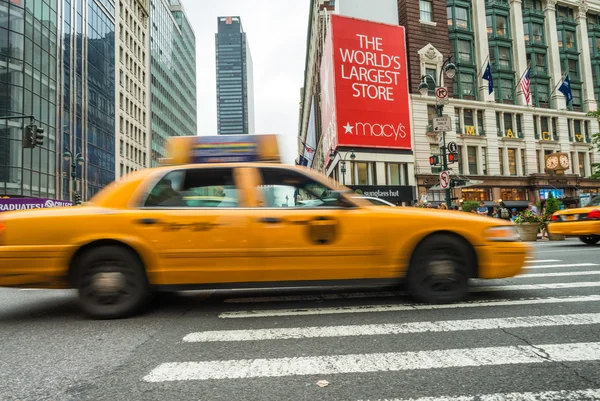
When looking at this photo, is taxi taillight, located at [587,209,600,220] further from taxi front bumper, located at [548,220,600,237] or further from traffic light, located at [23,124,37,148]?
traffic light, located at [23,124,37,148]

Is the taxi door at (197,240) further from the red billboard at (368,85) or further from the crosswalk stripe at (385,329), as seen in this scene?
the red billboard at (368,85)

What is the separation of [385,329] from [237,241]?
1.74 metres

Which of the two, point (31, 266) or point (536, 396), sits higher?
point (31, 266)

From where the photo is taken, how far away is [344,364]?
280cm

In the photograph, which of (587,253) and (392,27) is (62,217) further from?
(392,27)

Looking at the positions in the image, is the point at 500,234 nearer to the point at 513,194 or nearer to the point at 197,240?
the point at 197,240

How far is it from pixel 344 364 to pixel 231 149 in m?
3.70

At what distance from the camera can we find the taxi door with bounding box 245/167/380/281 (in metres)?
4.23

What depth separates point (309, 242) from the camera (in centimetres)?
427

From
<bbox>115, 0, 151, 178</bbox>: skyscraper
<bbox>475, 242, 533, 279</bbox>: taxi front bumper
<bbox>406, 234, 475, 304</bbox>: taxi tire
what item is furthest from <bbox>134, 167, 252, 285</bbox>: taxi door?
<bbox>115, 0, 151, 178</bbox>: skyscraper

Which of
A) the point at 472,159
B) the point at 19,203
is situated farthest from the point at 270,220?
the point at 472,159

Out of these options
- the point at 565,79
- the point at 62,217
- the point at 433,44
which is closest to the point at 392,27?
the point at 433,44

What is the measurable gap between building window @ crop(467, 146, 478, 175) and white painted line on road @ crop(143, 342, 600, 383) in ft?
114

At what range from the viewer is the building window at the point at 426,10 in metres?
35.7
